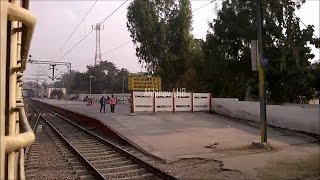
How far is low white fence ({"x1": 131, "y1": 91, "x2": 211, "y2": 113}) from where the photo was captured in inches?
937

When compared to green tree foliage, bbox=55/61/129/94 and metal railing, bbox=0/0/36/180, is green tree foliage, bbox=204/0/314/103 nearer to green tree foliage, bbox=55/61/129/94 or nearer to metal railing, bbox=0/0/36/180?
metal railing, bbox=0/0/36/180

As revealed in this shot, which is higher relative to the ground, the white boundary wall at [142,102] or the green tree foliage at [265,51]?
the green tree foliage at [265,51]

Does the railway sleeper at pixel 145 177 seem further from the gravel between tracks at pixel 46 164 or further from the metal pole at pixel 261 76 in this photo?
the metal pole at pixel 261 76

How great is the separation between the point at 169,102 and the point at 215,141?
10.3m

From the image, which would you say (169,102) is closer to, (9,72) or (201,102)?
(201,102)

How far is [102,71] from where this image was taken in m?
103

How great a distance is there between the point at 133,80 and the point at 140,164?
51.2 feet

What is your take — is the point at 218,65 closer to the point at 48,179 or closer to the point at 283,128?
the point at 283,128

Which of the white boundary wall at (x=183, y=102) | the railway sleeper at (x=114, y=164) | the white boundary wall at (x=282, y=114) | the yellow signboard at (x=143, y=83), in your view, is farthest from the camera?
the yellow signboard at (x=143, y=83)

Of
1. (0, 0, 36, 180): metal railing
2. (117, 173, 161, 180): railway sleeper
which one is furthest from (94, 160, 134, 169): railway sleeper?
(0, 0, 36, 180): metal railing

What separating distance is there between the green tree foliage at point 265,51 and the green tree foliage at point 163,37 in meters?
7.30

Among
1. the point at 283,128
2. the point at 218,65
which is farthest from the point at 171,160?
the point at 218,65

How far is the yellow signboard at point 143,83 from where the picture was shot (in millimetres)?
26016

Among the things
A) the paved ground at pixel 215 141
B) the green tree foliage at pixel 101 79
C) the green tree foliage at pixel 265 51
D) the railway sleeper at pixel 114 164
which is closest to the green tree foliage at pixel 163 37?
the green tree foliage at pixel 265 51
